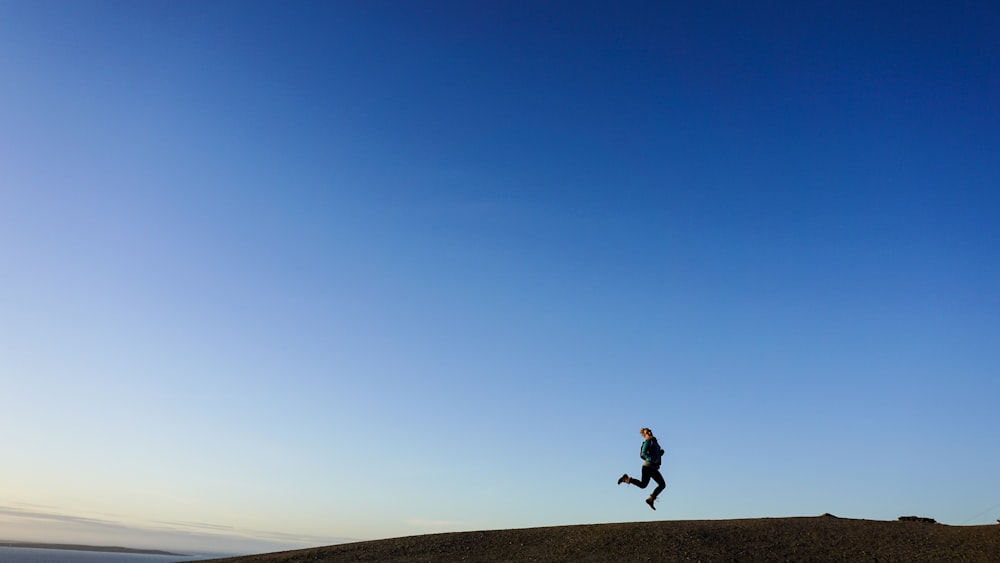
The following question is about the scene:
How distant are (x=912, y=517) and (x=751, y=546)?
7.92m

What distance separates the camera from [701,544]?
20.4m

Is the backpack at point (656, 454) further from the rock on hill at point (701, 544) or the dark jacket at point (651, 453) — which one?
the rock on hill at point (701, 544)

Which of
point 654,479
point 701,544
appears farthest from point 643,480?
point 701,544

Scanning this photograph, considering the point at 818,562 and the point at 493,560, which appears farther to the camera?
the point at 493,560

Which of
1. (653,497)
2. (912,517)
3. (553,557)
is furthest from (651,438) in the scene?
(912,517)

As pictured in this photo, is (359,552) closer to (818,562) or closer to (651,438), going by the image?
(651,438)

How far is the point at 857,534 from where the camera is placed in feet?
68.8

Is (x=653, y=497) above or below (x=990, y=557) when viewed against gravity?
above

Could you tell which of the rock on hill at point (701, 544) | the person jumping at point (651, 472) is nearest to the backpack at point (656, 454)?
the person jumping at point (651, 472)

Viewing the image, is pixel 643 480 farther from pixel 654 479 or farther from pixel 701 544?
pixel 701 544

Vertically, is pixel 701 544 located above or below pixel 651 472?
below

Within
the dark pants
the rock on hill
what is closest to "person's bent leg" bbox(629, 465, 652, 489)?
the dark pants

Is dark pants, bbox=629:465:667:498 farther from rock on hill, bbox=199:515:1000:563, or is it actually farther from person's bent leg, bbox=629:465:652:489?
rock on hill, bbox=199:515:1000:563

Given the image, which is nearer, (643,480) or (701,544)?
(701,544)
